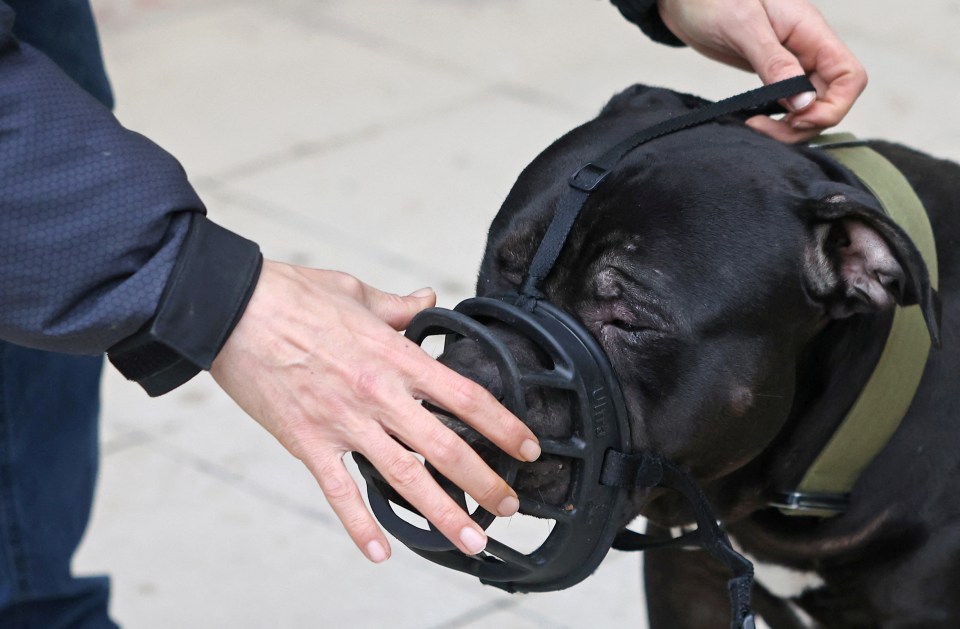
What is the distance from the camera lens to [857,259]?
2.73 m

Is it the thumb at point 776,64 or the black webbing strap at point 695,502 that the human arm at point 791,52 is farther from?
the black webbing strap at point 695,502

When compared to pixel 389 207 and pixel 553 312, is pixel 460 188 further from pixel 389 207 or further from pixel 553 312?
pixel 553 312

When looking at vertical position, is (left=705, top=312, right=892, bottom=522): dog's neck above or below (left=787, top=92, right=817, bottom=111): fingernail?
below

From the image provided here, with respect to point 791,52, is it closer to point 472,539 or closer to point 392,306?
point 392,306

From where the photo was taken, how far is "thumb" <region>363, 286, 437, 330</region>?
2.55 metres

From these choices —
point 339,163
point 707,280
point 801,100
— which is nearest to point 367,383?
point 707,280

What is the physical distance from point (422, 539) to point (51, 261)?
808 millimetres

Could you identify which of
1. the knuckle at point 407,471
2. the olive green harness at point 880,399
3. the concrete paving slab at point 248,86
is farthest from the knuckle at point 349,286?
the concrete paving slab at point 248,86

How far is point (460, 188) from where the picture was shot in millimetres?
6469

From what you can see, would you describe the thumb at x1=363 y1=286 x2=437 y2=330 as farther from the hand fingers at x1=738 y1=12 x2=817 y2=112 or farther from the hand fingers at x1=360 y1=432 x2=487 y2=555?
the hand fingers at x1=738 y1=12 x2=817 y2=112

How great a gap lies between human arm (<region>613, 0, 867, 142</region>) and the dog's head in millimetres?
256

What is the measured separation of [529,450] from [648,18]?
5.02 ft

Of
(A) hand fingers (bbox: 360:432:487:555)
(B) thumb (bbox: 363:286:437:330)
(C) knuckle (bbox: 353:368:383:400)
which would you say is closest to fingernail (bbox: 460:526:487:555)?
(A) hand fingers (bbox: 360:432:487:555)

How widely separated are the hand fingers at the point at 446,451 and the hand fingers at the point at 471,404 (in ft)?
0.11
